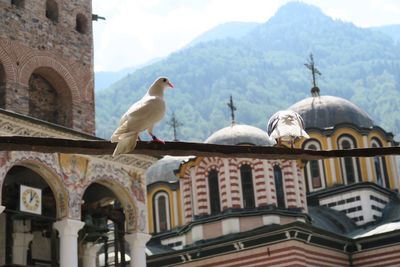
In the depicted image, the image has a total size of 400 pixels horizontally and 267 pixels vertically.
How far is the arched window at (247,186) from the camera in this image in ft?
91.7

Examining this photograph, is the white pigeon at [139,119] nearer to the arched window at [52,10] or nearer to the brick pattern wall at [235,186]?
the arched window at [52,10]

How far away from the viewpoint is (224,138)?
2988 cm

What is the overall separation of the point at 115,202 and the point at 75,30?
17.2ft

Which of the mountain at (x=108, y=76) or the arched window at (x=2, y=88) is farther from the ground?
the mountain at (x=108, y=76)

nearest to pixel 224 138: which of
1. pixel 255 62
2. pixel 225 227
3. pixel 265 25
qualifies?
pixel 225 227

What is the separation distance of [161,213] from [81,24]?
41.3 feet

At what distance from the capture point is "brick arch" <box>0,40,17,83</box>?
19.0m

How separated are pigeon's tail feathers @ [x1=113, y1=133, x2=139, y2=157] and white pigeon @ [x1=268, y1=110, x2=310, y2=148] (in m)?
1.39

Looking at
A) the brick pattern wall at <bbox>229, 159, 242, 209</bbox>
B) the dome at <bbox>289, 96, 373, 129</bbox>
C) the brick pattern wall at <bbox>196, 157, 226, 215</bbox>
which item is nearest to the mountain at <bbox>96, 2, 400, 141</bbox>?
the dome at <bbox>289, 96, 373, 129</bbox>

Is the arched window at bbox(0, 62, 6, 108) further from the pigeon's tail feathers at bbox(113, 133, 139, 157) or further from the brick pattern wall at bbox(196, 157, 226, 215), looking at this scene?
the pigeon's tail feathers at bbox(113, 133, 139, 157)

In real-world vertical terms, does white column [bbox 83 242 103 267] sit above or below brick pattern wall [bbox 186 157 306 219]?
below

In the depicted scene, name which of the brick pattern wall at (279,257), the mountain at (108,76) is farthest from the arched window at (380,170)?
the mountain at (108,76)

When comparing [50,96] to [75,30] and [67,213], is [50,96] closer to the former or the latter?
[75,30]

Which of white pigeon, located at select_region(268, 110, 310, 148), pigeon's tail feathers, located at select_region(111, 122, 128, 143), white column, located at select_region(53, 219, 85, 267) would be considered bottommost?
pigeon's tail feathers, located at select_region(111, 122, 128, 143)
